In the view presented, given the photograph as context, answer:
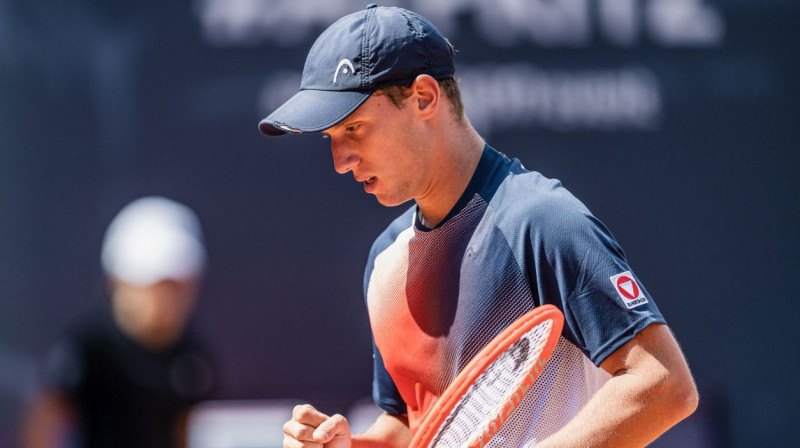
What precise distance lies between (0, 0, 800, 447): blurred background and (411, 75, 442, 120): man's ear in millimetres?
2107

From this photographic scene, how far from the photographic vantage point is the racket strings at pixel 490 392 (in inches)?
67.1

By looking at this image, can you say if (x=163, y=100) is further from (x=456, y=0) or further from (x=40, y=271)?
(x=456, y=0)

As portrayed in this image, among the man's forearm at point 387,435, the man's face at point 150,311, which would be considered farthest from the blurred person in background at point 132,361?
the man's forearm at point 387,435

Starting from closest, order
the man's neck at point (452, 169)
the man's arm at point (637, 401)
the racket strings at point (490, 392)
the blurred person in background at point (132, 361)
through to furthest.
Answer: the man's arm at point (637, 401)
the racket strings at point (490, 392)
the man's neck at point (452, 169)
the blurred person in background at point (132, 361)

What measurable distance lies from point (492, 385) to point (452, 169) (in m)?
0.42

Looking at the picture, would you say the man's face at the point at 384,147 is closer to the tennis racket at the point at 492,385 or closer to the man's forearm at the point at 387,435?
the tennis racket at the point at 492,385

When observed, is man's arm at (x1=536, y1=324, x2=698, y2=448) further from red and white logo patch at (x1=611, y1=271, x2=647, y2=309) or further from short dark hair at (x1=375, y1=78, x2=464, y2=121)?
short dark hair at (x1=375, y1=78, x2=464, y2=121)

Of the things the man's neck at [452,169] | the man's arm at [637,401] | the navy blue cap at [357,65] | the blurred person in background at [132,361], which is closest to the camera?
the man's arm at [637,401]

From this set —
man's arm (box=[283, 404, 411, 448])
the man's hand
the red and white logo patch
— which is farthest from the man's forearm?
the red and white logo patch

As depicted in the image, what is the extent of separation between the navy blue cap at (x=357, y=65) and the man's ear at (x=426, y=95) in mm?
20

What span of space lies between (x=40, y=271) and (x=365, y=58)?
2.55m

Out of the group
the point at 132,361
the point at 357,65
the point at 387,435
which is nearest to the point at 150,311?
the point at 132,361

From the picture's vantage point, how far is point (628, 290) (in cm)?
164

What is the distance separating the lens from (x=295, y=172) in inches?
158
